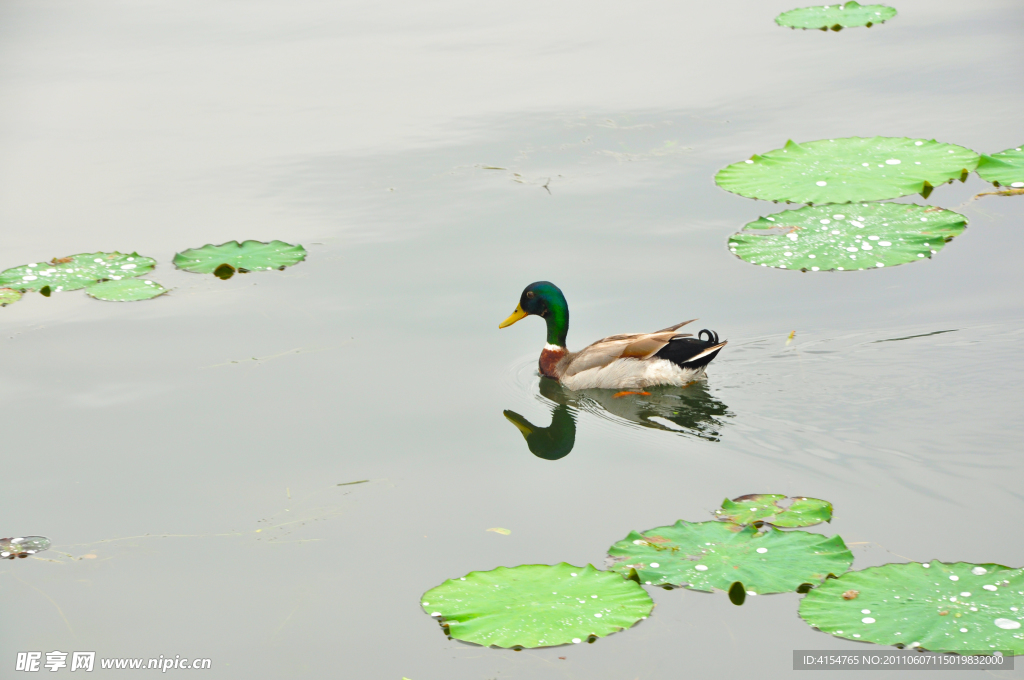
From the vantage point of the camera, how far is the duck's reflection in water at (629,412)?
6.23 metres

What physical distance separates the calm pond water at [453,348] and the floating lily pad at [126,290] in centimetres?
13

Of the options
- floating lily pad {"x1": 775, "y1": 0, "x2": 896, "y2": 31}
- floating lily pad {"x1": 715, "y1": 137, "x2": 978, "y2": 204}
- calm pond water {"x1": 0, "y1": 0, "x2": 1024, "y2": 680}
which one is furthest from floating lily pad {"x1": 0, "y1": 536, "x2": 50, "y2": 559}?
floating lily pad {"x1": 775, "y1": 0, "x2": 896, "y2": 31}

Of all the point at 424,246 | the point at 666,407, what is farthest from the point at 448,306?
the point at 666,407

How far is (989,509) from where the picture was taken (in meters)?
5.02

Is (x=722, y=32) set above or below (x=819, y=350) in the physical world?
above

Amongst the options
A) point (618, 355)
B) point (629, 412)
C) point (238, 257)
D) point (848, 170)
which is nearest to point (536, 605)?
point (629, 412)

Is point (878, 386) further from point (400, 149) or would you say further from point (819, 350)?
point (400, 149)

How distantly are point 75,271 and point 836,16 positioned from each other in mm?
10743

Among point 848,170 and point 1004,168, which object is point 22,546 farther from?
point 1004,168

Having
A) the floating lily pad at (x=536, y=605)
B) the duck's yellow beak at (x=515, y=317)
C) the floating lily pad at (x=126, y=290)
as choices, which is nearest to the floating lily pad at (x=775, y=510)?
the floating lily pad at (x=536, y=605)

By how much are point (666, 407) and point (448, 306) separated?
192 centimetres

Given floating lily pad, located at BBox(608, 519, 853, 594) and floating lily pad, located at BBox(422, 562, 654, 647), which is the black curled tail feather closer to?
floating lily pad, located at BBox(608, 519, 853, 594)

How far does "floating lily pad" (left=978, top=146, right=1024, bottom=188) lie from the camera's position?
8469 millimetres

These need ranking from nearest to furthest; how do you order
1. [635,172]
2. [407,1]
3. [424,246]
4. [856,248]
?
[856,248]
[424,246]
[635,172]
[407,1]
